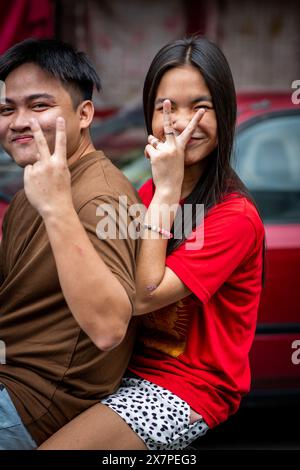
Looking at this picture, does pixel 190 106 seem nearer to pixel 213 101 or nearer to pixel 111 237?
pixel 213 101

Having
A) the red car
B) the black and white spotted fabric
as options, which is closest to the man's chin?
the black and white spotted fabric

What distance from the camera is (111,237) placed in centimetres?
197

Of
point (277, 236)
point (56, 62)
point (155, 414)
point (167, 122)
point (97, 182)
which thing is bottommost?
point (155, 414)

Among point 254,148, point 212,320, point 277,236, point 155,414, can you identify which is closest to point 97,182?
point 212,320

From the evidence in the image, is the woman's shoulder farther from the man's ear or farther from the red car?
the red car

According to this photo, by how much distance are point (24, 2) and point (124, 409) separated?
221 inches

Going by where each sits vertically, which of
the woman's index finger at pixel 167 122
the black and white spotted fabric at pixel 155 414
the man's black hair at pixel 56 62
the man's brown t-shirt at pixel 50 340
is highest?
the man's black hair at pixel 56 62

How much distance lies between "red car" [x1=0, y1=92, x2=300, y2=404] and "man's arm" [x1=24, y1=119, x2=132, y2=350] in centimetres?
191

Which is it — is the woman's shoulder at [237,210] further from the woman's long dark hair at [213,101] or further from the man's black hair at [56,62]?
the man's black hair at [56,62]

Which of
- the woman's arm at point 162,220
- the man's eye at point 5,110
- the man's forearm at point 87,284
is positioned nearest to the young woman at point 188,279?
the woman's arm at point 162,220

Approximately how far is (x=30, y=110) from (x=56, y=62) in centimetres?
16

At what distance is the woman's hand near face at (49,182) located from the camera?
74.3 inches

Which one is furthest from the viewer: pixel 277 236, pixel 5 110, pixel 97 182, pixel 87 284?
pixel 277 236

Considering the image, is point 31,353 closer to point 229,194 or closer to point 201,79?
point 229,194
